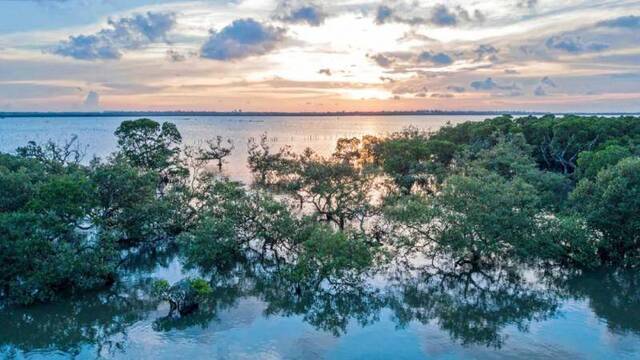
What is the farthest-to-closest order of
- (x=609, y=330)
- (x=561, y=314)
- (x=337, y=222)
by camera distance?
(x=337, y=222) < (x=561, y=314) < (x=609, y=330)

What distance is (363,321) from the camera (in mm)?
25141

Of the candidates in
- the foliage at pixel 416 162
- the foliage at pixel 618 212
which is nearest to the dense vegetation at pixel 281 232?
the foliage at pixel 618 212

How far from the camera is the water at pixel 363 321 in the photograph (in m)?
22.1

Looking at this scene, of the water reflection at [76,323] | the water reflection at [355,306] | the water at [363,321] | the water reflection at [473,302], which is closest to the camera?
the water at [363,321]

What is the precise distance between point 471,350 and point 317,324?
7.06 meters

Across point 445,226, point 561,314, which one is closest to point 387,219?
point 445,226

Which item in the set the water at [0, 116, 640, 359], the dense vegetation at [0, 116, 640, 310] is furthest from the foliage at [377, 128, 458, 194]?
the water at [0, 116, 640, 359]

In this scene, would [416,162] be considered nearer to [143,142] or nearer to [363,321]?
[143,142]

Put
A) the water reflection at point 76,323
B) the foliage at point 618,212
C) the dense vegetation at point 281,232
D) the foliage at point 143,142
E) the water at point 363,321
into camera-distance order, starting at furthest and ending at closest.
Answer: the foliage at point 143,142, the foliage at point 618,212, the dense vegetation at point 281,232, the water reflection at point 76,323, the water at point 363,321

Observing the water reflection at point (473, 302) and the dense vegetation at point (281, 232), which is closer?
the water reflection at point (473, 302)

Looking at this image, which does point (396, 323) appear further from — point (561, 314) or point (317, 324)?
point (561, 314)

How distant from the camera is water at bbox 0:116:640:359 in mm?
22141

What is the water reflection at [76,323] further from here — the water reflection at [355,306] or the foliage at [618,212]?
the foliage at [618,212]

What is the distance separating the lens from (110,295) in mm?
27922
